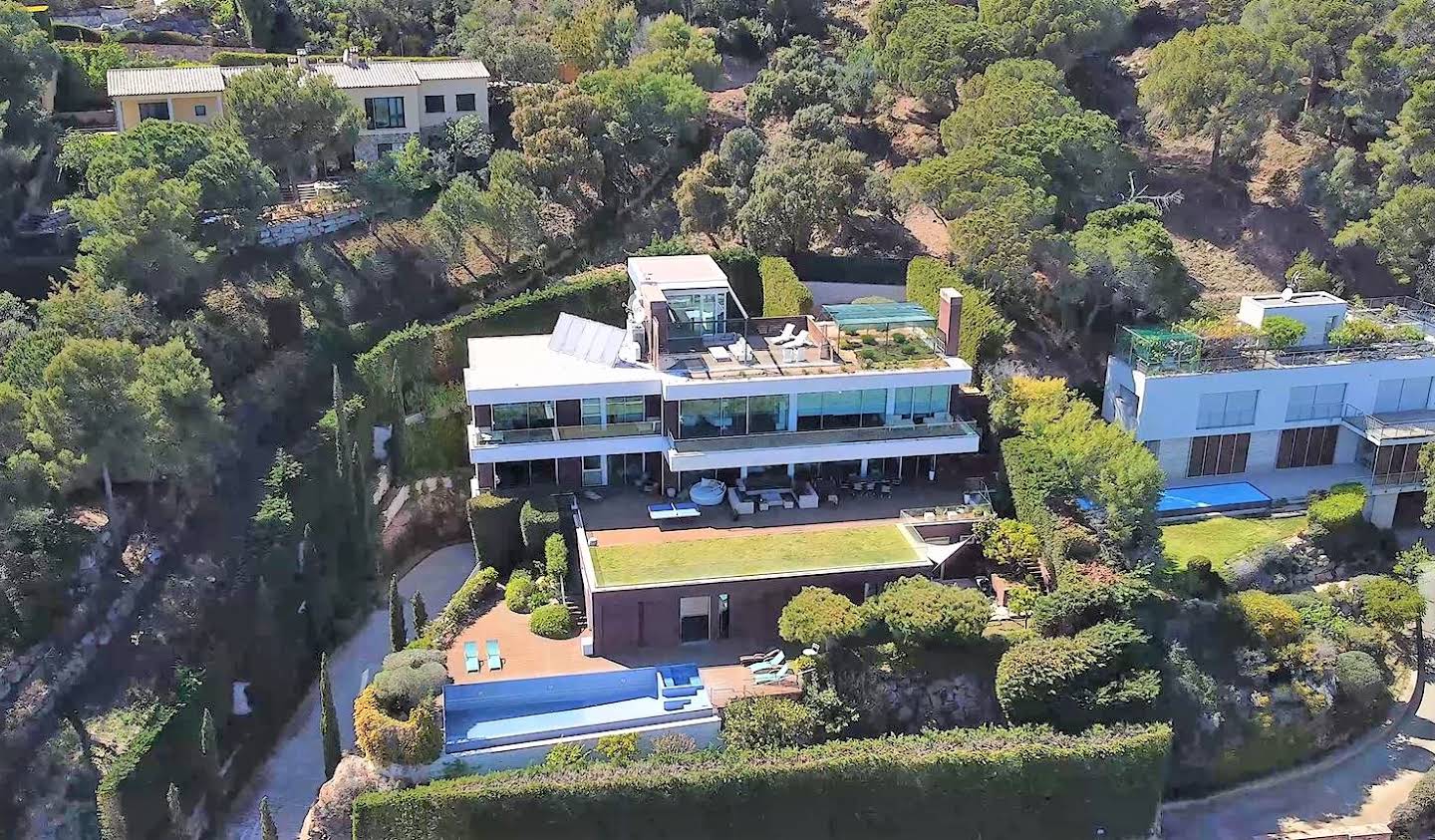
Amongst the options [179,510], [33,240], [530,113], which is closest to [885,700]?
[179,510]

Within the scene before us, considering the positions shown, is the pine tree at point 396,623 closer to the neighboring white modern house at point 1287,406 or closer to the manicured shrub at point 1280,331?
the neighboring white modern house at point 1287,406

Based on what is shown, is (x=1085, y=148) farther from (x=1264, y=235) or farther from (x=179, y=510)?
(x=179, y=510)

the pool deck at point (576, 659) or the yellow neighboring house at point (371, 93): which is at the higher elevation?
the yellow neighboring house at point (371, 93)

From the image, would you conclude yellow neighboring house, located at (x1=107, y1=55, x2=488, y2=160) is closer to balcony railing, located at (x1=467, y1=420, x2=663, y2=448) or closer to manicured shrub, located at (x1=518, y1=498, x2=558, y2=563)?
balcony railing, located at (x1=467, y1=420, x2=663, y2=448)

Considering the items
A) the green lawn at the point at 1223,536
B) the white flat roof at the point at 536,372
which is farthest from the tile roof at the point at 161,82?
the green lawn at the point at 1223,536

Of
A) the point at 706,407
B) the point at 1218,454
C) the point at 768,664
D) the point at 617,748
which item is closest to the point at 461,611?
the point at 617,748

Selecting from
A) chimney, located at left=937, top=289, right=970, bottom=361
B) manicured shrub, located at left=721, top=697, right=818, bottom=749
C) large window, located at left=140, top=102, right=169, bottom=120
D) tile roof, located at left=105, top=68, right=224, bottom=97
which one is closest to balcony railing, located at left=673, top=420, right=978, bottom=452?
chimney, located at left=937, top=289, right=970, bottom=361

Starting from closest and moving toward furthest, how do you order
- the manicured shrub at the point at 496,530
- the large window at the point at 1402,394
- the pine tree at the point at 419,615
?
the pine tree at the point at 419,615, the manicured shrub at the point at 496,530, the large window at the point at 1402,394
